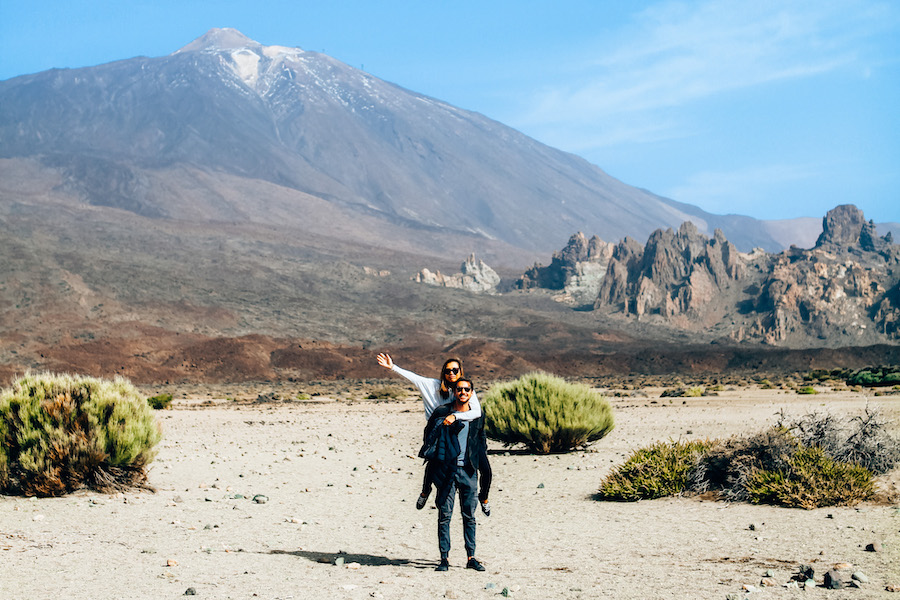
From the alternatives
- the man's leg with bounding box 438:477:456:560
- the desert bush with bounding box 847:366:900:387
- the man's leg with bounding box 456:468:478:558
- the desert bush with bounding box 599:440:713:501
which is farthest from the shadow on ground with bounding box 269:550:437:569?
the desert bush with bounding box 847:366:900:387

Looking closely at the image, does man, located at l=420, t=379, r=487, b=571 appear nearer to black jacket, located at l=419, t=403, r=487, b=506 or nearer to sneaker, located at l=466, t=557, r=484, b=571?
black jacket, located at l=419, t=403, r=487, b=506

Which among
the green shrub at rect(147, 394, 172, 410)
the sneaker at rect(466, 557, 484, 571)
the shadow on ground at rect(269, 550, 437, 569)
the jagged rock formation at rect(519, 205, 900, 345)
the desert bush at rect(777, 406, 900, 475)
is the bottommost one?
the green shrub at rect(147, 394, 172, 410)

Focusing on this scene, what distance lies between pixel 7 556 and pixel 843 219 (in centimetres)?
11868

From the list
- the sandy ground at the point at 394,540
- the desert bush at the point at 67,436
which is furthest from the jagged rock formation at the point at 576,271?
the desert bush at the point at 67,436

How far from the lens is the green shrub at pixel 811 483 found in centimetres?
974

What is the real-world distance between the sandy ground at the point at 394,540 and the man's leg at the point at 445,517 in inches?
9.3

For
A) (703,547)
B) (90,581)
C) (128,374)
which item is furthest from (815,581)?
(128,374)

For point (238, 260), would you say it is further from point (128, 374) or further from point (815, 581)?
point (815, 581)

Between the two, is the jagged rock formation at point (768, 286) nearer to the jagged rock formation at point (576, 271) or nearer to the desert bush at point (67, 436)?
the jagged rock formation at point (576, 271)

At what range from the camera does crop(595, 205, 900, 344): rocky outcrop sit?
3556 inches

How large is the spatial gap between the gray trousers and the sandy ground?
10.6 inches

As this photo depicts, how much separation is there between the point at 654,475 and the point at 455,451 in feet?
15.1

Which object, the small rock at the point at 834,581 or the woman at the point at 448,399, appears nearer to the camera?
the small rock at the point at 834,581

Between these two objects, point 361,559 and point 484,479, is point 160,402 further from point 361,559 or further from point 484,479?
point 484,479
